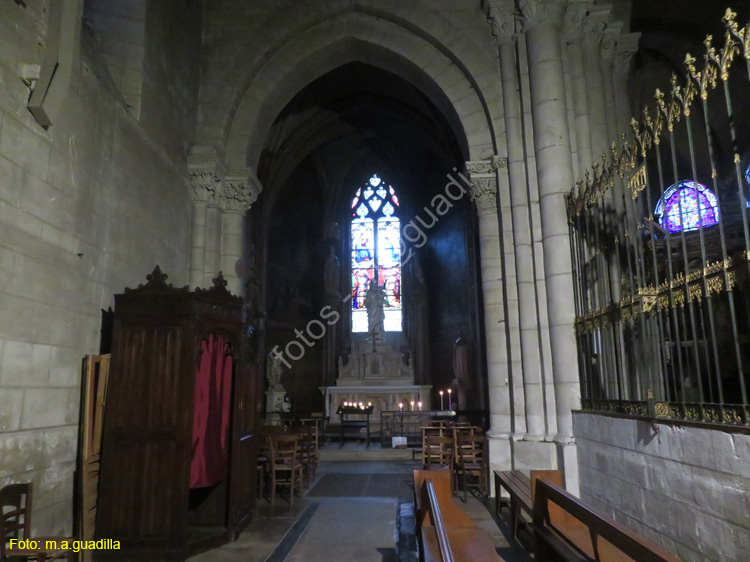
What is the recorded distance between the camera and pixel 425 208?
21.0m

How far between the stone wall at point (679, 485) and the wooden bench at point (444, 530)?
4.75 feet

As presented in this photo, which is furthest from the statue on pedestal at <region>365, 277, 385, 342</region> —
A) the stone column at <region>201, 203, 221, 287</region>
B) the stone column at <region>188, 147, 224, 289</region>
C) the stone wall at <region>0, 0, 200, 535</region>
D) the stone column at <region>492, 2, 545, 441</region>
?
the stone wall at <region>0, 0, 200, 535</region>

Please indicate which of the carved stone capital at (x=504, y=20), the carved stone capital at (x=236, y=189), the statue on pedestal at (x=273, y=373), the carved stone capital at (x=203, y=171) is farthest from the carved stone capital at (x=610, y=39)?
the statue on pedestal at (x=273, y=373)

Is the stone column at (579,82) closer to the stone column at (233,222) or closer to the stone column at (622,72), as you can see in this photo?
the stone column at (622,72)

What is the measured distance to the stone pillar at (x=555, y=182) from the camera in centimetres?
749

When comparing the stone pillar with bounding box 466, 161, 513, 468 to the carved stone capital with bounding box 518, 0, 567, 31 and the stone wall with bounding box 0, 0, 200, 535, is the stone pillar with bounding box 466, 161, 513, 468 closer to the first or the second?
the carved stone capital with bounding box 518, 0, 567, 31

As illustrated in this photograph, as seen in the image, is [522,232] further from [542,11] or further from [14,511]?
[14,511]

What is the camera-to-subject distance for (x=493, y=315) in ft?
30.5

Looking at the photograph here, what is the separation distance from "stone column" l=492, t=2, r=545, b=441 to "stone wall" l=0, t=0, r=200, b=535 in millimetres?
5841

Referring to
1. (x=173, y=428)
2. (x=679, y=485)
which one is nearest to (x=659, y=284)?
(x=679, y=485)

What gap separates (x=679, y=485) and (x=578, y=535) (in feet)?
2.89

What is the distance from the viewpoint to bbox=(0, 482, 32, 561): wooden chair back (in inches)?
171

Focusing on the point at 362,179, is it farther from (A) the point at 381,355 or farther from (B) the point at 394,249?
(A) the point at 381,355

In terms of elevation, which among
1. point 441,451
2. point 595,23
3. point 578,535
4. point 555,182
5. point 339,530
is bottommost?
point 339,530
